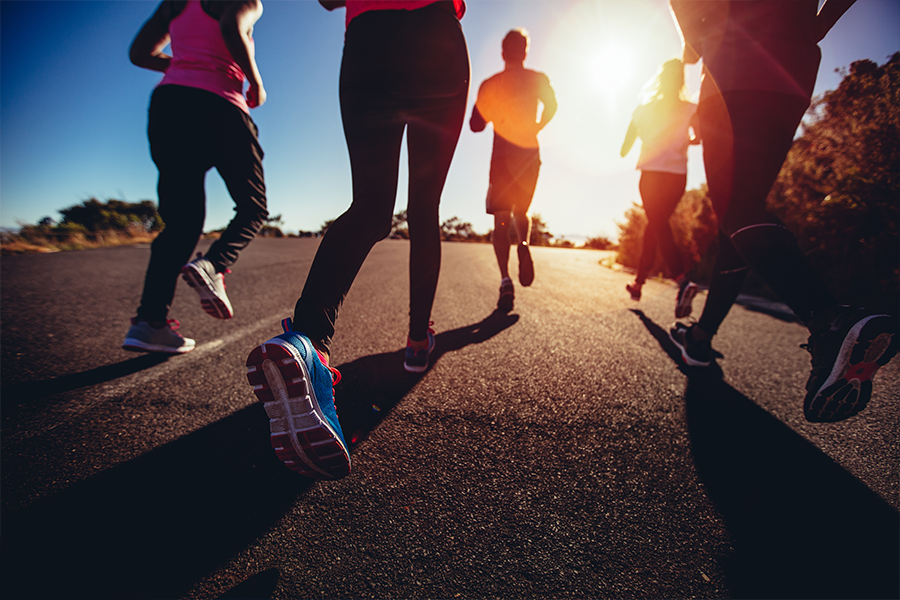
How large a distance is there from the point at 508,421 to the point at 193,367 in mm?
1542

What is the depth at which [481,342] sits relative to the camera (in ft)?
6.73

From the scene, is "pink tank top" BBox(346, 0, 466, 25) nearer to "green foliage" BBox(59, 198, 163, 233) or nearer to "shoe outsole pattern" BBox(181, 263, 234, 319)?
"shoe outsole pattern" BBox(181, 263, 234, 319)

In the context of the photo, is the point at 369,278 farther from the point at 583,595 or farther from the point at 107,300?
the point at 583,595

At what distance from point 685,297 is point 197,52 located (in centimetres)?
355

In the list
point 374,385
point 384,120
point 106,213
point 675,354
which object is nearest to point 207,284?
point 374,385

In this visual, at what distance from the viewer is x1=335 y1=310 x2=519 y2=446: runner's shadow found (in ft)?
3.96

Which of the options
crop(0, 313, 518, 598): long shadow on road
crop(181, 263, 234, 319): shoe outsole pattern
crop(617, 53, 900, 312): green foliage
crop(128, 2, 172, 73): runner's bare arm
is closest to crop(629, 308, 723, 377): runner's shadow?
crop(617, 53, 900, 312): green foliage

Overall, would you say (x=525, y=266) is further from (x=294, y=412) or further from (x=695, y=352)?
(x=294, y=412)

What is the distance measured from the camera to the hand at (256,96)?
5.88 feet

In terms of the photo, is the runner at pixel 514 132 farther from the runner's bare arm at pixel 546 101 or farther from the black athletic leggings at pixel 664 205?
the black athletic leggings at pixel 664 205

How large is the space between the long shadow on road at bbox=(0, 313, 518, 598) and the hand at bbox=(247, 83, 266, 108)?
1.77 meters

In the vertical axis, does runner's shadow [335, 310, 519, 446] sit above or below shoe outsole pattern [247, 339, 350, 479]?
below

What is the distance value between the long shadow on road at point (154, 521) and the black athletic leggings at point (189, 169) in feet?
3.37

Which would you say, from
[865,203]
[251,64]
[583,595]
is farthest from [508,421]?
[865,203]
